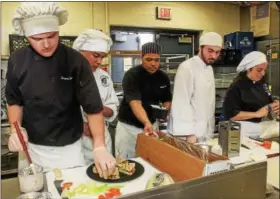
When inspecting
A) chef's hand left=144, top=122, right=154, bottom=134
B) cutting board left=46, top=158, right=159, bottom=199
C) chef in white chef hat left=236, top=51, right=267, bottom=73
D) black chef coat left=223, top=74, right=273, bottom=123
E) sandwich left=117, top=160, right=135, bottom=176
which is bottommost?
cutting board left=46, top=158, right=159, bottom=199

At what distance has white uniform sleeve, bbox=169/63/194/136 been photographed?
4.17 feet

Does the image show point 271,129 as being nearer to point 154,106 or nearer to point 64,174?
point 154,106

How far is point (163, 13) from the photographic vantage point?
1.35 metres

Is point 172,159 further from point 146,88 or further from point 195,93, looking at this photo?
point 146,88

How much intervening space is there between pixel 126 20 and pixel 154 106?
0.51 meters

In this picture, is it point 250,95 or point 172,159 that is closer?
point 172,159

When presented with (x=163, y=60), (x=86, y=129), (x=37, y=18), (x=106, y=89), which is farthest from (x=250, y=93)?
(x=37, y=18)

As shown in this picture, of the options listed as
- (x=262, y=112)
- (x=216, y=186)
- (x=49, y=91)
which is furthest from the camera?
(x=262, y=112)

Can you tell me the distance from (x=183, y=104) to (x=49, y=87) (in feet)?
2.25

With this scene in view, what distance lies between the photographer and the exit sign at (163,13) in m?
1.35

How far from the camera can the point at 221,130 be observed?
1079mm

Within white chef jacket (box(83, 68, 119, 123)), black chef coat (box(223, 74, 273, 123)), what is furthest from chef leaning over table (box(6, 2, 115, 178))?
black chef coat (box(223, 74, 273, 123))

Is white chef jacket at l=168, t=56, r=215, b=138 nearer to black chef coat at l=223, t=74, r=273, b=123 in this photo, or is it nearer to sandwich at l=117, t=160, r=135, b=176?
black chef coat at l=223, t=74, r=273, b=123

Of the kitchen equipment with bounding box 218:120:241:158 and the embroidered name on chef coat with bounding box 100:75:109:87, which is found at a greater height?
the embroidered name on chef coat with bounding box 100:75:109:87
